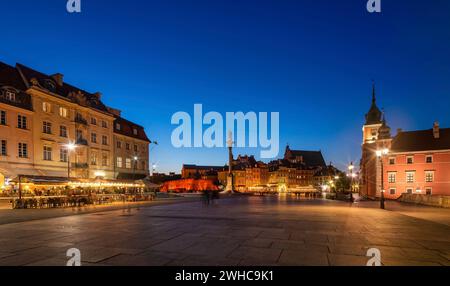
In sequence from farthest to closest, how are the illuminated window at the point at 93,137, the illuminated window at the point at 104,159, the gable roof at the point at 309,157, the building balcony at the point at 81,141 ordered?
the gable roof at the point at 309,157 → the illuminated window at the point at 104,159 → the illuminated window at the point at 93,137 → the building balcony at the point at 81,141

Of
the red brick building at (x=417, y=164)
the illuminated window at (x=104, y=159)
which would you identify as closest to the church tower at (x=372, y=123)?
the red brick building at (x=417, y=164)

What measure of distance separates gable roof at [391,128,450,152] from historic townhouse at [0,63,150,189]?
53406 mm

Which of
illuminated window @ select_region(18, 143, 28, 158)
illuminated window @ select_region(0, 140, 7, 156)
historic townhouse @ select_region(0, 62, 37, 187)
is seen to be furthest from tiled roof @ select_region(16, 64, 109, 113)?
illuminated window @ select_region(0, 140, 7, 156)

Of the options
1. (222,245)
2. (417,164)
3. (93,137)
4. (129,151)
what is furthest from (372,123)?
(222,245)

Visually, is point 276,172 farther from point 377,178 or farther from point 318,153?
point 377,178

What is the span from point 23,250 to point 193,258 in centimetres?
532

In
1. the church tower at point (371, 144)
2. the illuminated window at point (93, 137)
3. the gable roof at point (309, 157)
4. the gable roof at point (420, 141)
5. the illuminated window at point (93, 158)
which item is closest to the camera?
the illuminated window at point (93, 158)

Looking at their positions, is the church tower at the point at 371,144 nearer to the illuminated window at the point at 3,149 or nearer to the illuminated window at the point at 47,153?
the illuminated window at the point at 47,153

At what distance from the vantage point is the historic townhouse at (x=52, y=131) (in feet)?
104

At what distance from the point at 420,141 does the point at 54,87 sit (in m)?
63.3

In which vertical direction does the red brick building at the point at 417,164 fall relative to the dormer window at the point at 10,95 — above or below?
below

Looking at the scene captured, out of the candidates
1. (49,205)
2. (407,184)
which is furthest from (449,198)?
(49,205)

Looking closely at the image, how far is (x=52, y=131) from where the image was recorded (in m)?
36.8

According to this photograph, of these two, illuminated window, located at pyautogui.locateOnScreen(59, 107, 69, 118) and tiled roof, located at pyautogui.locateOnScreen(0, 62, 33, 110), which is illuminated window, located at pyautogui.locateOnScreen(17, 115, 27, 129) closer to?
tiled roof, located at pyautogui.locateOnScreen(0, 62, 33, 110)
